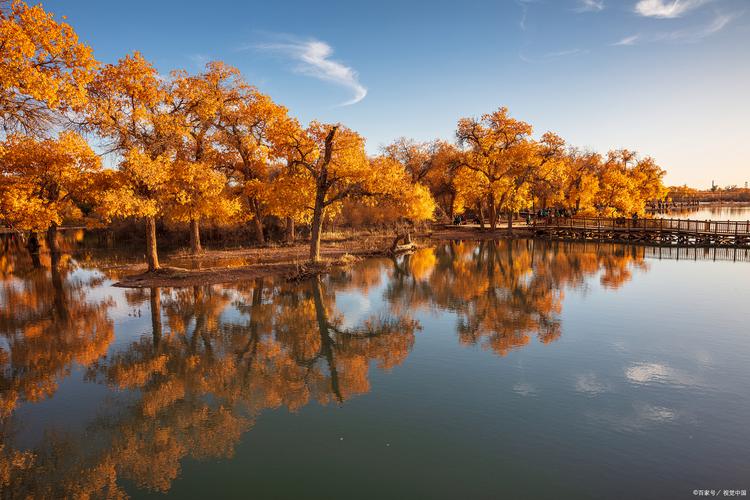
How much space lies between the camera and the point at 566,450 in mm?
9383

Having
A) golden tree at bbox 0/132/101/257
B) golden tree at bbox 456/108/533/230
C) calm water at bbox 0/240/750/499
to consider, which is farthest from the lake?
golden tree at bbox 0/132/101/257

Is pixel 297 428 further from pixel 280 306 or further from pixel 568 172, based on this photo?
pixel 568 172

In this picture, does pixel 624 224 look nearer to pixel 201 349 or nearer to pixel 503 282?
pixel 503 282

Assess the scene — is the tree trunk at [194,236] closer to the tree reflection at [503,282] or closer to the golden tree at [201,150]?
the golden tree at [201,150]

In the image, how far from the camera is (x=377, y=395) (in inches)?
484

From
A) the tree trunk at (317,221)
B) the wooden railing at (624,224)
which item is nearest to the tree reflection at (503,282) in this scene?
the tree trunk at (317,221)

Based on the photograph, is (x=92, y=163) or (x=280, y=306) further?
(x=92, y=163)

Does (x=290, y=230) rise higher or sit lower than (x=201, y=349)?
higher

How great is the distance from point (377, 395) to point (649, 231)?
49525 mm

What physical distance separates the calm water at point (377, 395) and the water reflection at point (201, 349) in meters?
0.08

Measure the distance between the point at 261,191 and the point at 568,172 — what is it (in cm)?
4932

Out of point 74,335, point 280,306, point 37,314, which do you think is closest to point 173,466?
point 74,335

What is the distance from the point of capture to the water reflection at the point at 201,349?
32.0ft

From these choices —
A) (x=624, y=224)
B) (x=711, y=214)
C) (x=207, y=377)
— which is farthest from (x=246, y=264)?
(x=711, y=214)
